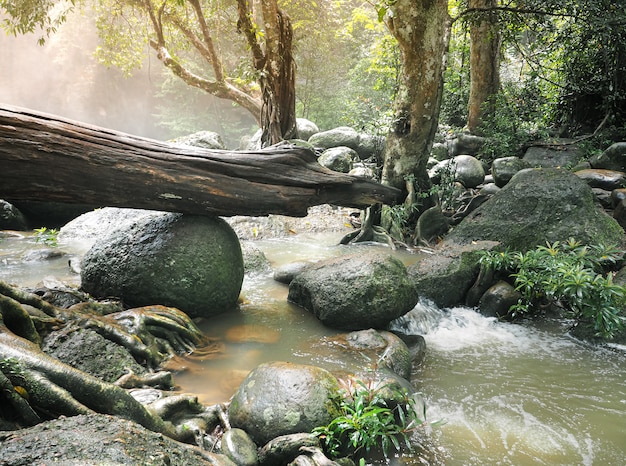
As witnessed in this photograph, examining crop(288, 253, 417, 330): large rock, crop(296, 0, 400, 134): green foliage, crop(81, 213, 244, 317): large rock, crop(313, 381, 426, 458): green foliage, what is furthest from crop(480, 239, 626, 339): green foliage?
crop(296, 0, 400, 134): green foliage

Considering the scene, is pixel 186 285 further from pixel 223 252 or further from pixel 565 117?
pixel 565 117

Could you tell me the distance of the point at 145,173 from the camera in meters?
4.20

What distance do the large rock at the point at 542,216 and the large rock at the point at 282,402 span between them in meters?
4.18

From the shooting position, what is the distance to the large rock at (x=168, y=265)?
172 inches

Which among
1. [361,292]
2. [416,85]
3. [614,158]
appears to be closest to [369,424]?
[361,292]

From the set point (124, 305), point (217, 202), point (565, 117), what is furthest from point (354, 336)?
point (565, 117)

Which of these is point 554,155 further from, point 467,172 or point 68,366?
point 68,366

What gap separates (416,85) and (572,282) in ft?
14.6

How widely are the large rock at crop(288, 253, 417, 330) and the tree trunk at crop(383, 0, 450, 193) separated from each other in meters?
3.76

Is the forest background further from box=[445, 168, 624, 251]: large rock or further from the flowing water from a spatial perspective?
the flowing water

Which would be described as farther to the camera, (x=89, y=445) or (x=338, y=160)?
(x=338, y=160)

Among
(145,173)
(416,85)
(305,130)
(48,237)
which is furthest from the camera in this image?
(305,130)

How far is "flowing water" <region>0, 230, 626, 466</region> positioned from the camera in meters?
2.96

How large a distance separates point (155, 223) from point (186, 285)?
2.66ft
